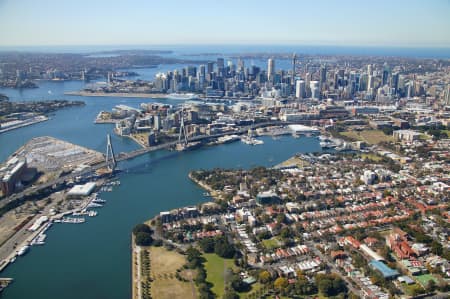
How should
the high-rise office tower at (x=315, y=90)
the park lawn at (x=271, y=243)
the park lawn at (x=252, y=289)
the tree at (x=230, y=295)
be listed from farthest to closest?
the high-rise office tower at (x=315, y=90)
the park lawn at (x=271, y=243)
the park lawn at (x=252, y=289)
the tree at (x=230, y=295)

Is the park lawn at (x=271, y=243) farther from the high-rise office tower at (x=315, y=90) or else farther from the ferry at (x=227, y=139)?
the high-rise office tower at (x=315, y=90)

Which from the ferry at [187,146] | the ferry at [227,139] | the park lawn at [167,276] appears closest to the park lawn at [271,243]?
the park lawn at [167,276]

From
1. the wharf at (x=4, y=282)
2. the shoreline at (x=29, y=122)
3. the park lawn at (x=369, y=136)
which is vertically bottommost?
the wharf at (x=4, y=282)

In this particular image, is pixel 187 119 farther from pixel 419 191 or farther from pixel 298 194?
pixel 419 191

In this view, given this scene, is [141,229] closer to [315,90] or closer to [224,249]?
[224,249]

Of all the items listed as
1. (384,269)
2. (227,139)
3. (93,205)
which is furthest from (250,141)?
(384,269)
